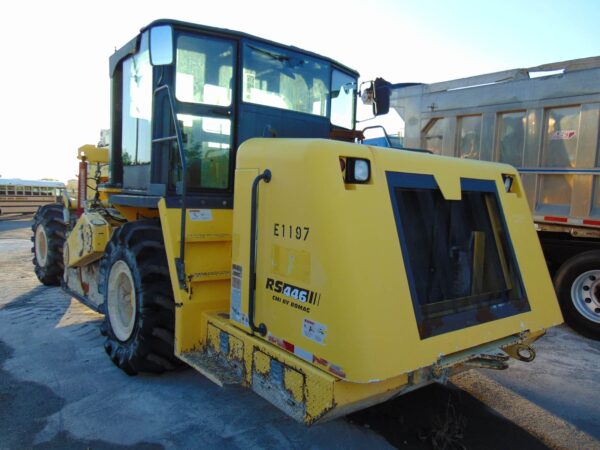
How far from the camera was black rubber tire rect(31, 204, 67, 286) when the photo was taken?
675 cm

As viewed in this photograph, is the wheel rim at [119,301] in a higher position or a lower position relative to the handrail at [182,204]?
lower

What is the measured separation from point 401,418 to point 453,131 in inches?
175

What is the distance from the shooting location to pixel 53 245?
6742 millimetres

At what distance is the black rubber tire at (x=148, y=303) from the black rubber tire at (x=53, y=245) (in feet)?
12.1

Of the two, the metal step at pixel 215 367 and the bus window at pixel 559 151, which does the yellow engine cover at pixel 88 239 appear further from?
the bus window at pixel 559 151

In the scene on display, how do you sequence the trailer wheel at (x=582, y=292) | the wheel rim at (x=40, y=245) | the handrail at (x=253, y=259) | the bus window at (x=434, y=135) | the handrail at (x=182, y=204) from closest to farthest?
1. the handrail at (x=253, y=259)
2. the handrail at (x=182, y=204)
3. the trailer wheel at (x=582, y=292)
4. the bus window at (x=434, y=135)
5. the wheel rim at (x=40, y=245)

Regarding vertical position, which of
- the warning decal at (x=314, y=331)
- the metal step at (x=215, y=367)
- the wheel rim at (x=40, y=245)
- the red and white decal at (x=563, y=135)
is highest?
the red and white decal at (x=563, y=135)

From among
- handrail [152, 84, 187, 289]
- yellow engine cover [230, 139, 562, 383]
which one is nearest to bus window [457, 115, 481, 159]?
yellow engine cover [230, 139, 562, 383]

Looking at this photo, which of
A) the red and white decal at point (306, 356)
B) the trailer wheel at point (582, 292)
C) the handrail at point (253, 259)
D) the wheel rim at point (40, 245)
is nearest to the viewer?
the red and white decal at point (306, 356)

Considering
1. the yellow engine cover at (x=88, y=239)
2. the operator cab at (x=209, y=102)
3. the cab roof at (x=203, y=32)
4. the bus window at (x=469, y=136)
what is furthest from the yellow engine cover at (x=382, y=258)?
the bus window at (x=469, y=136)

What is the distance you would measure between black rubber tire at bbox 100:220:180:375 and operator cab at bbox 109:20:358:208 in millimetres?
278

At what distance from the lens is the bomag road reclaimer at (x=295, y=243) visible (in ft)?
7.40

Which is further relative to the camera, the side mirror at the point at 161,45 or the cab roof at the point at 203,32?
the cab roof at the point at 203,32

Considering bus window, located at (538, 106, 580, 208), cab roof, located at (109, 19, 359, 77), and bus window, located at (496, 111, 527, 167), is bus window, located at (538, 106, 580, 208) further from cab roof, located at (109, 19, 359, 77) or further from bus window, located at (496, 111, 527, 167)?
cab roof, located at (109, 19, 359, 77)
